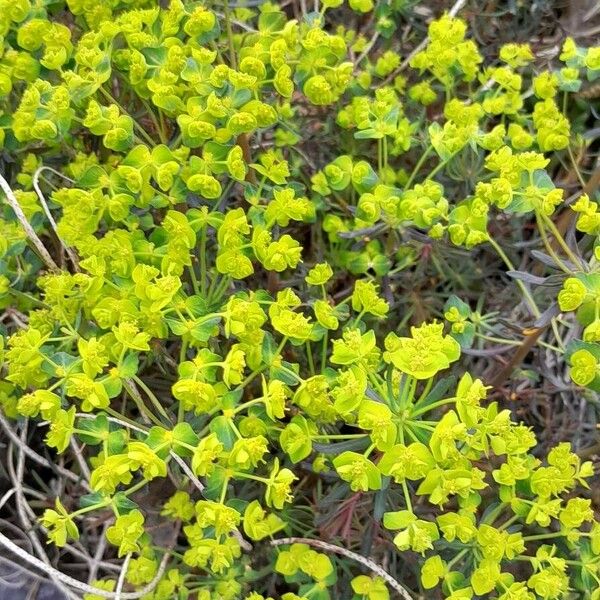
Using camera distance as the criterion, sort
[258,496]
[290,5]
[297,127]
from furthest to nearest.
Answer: [290,5], [297,127], [258,496]

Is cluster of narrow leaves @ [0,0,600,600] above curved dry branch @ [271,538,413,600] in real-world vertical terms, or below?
above

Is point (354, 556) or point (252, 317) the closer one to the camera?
point (252, 317)

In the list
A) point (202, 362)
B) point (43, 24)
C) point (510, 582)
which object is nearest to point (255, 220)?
point (202, 362)

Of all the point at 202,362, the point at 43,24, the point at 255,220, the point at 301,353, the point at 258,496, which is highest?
the point at 43,24

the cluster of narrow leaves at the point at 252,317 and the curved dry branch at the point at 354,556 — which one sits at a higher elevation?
the cluster of narrow leaves at the point at 252,317

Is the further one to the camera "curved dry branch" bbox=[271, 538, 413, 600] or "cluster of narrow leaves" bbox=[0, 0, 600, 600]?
"curved dry branch" bbox=[271, 538, 413, 600]

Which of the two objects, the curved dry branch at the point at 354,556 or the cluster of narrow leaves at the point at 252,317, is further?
the curved dry branch at the point at 354,556

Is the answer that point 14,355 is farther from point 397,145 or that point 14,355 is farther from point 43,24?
point 397,145

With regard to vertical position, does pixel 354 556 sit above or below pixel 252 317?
below
